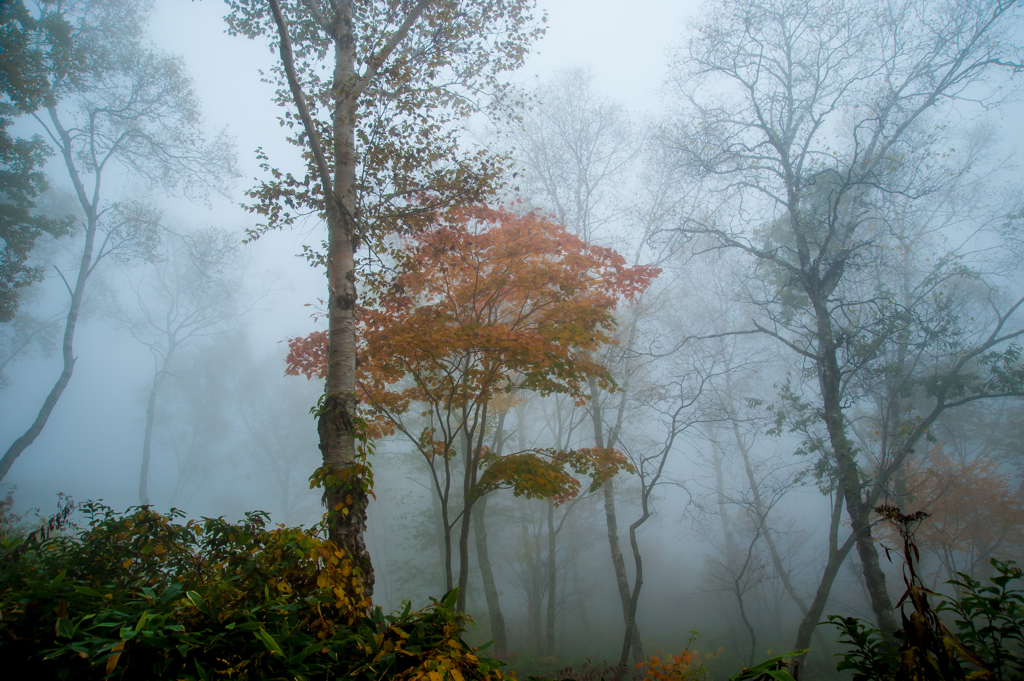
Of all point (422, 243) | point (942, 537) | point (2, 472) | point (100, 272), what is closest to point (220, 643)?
point (422, 243)

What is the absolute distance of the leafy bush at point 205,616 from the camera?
120 centimetres

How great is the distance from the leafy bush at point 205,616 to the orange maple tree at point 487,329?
8.85ft

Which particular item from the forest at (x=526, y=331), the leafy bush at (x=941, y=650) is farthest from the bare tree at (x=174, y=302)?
the leafy bush at (x=941, y=650)

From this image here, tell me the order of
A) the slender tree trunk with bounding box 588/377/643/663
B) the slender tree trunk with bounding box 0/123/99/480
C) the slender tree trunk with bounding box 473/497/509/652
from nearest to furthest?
1. the slender tree trunk with bounding box 588/377/643/663
2. the slender tree trunk with bounding box 473/497/509/652
3. the slender tree trunk with bounding box 0/123/99/480

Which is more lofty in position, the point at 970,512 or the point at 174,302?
the point at 174,302

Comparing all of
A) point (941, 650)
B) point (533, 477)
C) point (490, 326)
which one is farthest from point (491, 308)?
point (941, 650)

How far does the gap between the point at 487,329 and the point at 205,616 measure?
3435 millimetres

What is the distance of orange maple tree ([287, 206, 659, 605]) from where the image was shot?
16.0 feet

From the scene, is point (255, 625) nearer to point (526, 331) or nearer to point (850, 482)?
point (526, 331)

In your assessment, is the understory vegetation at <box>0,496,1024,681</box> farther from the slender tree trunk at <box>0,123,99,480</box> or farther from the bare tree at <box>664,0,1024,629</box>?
the slender tree trunk at <box>0,123,99,480</box>

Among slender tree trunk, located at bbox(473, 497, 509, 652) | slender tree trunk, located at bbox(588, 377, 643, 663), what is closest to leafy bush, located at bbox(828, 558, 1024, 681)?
slender tree trunk, located at bbox(588, 377, 643, 663)

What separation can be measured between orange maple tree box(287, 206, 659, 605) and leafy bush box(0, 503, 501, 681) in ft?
8.85

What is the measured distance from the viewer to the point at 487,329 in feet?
15.2

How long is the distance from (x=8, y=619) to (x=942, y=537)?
1397 cm
